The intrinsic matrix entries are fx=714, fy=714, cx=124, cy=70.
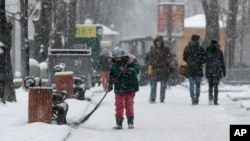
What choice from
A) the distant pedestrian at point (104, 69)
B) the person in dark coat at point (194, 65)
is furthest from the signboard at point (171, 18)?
the person in dark coat at point (194, 65)

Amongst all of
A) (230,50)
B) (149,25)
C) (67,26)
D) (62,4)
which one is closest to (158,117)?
(62,4)

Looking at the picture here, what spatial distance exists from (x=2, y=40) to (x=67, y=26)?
19.7 meters

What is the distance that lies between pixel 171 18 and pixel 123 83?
24032mm

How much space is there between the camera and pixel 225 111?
56.6 ft

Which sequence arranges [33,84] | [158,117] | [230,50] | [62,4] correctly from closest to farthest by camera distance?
[33,84] → [158,117] → [62,4] → [230,50]

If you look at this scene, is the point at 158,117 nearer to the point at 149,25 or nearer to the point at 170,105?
the point at 170,105

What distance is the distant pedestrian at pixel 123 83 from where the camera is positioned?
1366cm

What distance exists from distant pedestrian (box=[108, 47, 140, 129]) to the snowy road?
32 centimetres

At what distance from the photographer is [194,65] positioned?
19516mm

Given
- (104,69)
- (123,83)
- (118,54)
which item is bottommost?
(104,69)

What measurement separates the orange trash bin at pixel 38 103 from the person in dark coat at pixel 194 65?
24.1 feet

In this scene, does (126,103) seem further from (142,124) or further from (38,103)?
(38,103)

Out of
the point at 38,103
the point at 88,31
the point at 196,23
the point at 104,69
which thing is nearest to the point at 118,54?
the point at 38,103

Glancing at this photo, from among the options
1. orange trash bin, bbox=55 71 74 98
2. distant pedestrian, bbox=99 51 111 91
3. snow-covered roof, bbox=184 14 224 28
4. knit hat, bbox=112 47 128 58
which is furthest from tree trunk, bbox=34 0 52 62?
snow-covered roof, bbox=184 14 224 28
